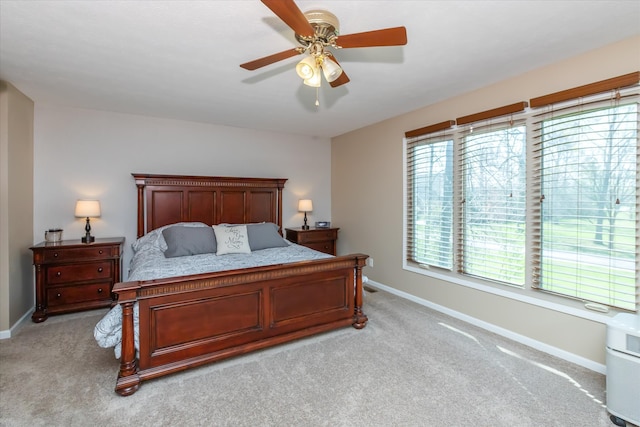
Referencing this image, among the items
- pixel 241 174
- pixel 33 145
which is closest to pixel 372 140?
pixel 241 174

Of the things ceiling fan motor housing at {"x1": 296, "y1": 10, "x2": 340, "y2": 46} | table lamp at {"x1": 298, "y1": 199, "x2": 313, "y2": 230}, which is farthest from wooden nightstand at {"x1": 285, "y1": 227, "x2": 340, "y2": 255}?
ceiling fan motor housing at {"x1": 296, "y1": 10, "x2": 340, "y2": 46}

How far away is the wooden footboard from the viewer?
2174 mm

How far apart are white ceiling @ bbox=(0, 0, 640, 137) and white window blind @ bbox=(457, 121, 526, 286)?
1.89 feet

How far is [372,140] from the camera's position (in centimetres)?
471

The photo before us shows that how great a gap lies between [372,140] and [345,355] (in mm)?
3164

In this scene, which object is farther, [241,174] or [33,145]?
[241,174]

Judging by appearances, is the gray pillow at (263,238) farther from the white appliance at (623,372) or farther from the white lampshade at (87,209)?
the white appliance at (623,372)

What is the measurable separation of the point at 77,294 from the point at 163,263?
1.44 metres

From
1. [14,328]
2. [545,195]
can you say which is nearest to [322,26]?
[545,195]

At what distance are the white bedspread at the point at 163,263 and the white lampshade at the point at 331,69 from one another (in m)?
1.73

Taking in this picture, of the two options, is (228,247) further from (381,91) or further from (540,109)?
(540,109)

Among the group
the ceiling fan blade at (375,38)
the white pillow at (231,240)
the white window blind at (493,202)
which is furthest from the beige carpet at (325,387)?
the ceiling fan blade at (375,38)

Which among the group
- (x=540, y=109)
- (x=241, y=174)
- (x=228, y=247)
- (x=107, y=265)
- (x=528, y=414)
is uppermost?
(x=540, y=109)

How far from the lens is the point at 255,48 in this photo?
92.8 inches
